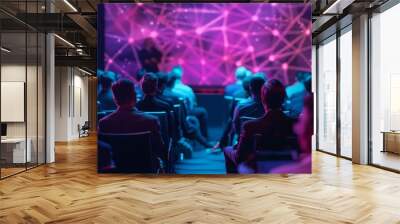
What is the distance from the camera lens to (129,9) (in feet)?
21.3

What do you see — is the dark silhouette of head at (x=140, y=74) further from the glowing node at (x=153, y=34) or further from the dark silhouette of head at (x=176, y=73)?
the glowing node at (x=153, y=34)

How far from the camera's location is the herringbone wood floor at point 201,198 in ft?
13.3

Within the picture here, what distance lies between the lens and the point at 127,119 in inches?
255

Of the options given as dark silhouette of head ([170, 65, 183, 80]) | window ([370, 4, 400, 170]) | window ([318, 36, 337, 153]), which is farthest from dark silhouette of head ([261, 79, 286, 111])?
window ([318, 36, 337, 153])

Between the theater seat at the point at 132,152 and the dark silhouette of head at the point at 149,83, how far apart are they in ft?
2.36

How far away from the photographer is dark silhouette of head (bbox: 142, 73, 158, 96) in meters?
6.46

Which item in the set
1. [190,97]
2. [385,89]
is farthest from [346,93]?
[190,97]

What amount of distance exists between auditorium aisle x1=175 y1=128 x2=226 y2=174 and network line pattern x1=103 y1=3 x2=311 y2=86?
1.18m

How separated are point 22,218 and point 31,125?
14.4ft

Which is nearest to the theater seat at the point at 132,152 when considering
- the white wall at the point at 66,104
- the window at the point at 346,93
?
the window at the point at 346,93

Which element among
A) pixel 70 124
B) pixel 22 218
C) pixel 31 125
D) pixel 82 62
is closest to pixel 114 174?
pixel 31 125

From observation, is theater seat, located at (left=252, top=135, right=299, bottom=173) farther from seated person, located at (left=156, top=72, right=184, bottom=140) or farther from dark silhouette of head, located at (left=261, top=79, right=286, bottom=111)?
seated person, located at (left=156, top=72, right=184, bottom=140)

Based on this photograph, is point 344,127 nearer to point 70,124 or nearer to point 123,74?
point 123,74

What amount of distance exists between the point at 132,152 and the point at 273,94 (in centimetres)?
261
